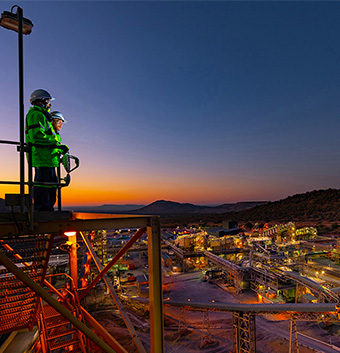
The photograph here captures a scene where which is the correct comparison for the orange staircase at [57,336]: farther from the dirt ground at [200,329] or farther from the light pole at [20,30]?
the dirt ground at [200,329]

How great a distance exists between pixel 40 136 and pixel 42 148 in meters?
0.39

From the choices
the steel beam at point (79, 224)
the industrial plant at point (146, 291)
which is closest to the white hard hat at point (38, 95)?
the industrial plant at point (146, 291)

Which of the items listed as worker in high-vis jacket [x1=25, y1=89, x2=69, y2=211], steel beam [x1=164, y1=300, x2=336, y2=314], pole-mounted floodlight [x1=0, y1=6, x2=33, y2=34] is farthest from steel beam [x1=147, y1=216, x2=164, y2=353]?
steel beam [x1=164, y1=300, x2=336, y2=314]

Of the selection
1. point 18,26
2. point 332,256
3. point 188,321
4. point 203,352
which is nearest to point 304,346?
point 203,352

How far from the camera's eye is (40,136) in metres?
4.61

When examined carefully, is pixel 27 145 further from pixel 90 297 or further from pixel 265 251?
pixel 265 251

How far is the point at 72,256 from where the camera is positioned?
812 centimetres

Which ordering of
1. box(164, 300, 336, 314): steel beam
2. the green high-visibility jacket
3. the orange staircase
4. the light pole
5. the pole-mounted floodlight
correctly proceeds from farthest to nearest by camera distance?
box(164, 300, 336, 314): steel beam, the orange staircase, the green high-visibility jacket, the pole-mounted floodlight, the light pole

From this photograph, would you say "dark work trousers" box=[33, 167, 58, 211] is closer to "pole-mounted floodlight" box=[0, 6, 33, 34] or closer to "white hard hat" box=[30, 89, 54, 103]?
"white hard hat" box=[30, 89, 54, 103]

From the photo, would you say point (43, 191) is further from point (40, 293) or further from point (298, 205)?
point (298, 205)

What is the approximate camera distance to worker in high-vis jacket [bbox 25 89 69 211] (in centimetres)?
464

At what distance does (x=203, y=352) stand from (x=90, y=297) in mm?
13078

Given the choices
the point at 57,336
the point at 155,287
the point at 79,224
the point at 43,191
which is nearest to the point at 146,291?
the point at 57,336

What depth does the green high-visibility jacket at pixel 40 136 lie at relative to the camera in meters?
4.60
